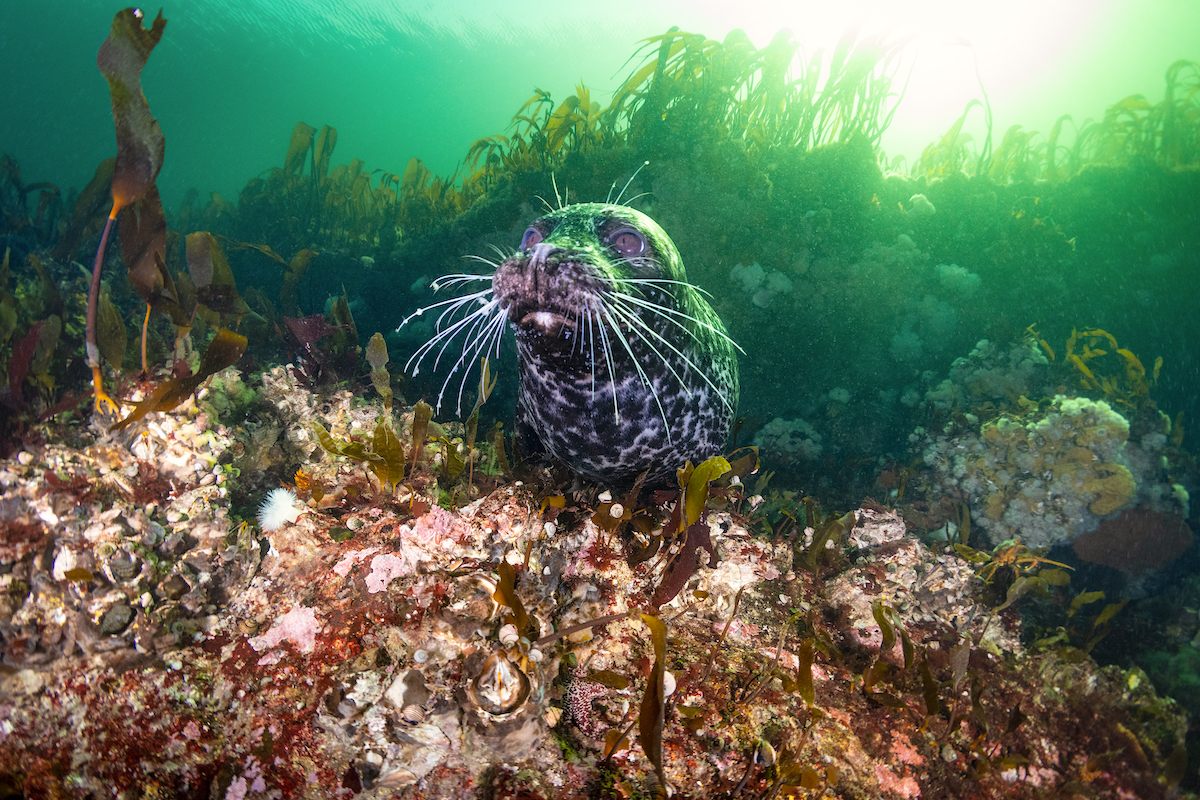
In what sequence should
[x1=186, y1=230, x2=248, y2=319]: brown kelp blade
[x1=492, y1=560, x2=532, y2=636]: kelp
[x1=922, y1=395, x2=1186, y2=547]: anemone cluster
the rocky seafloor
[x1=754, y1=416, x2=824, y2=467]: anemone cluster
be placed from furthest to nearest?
[x1=754, y1=416, x2=824, y2=467]: anemone cluster → [x1=922, y1=395, x2=1186, y2=547]: anemone cluster → [x1=186, y1=230, x2=248, y2=319]: brown kelp blade → [x1=492, y1=560, x2=532, y2=636]: kelp → the rocky seafloor

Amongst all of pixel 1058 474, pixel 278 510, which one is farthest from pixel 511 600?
pixel 1058 474

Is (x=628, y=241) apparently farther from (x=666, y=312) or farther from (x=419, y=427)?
(x=419, y=427)

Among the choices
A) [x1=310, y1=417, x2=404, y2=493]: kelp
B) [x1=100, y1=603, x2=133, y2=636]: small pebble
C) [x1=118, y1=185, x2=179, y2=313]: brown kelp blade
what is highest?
[x1=118, y1=185, x2=179, y2=313]: brown kelp blade

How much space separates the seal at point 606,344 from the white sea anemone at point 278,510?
3.55ft

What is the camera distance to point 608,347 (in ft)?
7.74

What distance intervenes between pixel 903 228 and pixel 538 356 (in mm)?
4542

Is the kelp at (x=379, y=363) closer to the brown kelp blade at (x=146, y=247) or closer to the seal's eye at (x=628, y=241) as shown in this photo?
the brown kelp blade at (x=146, y=247)

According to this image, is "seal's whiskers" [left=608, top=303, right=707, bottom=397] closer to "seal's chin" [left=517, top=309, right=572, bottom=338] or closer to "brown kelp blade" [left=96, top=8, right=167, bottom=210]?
"seal's chin" [left=517, top=309, right=572, bottom=338]

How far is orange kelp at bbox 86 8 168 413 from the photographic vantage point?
2449 millimetres

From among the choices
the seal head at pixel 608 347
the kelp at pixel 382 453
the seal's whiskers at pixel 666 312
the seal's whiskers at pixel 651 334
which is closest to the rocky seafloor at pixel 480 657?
the kelp at pixel 382 453

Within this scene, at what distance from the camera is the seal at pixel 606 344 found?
2.07 meters

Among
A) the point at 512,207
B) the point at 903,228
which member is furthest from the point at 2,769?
the point at 903,228

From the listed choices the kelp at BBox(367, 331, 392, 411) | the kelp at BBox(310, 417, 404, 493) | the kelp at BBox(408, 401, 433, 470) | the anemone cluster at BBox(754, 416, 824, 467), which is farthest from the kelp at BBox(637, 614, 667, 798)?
the anemone cluster at BBox(754, 416, 824, 467)

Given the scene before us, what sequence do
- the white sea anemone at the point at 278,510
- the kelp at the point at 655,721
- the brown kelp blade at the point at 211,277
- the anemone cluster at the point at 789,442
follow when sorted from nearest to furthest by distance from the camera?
the kelp at the point at 655,721 → the white sea anemone at the point at 278,510 → the brown kelp blade at the point at 211,277 → the anemone cluster at the point at 789,442
